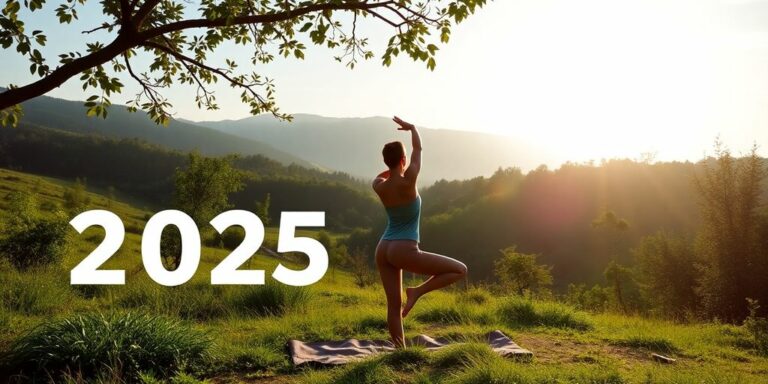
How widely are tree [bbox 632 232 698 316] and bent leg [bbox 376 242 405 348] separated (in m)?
44.6

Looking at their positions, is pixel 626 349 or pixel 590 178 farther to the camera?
pixel 590 178

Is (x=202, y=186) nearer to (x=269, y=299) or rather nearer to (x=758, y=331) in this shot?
(x=269, y=299)

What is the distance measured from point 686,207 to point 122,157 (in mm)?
166776

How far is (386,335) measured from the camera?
779 centimetres

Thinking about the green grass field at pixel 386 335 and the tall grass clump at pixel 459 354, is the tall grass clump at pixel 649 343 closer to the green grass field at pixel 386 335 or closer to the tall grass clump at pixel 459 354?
the green grass field at pixel 386 335

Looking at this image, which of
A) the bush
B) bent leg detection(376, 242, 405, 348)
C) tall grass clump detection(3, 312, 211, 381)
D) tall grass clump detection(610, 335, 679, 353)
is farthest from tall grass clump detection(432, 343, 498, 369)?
the bush

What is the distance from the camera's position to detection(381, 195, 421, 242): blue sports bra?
5.93 m

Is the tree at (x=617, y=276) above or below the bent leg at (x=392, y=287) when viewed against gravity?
below

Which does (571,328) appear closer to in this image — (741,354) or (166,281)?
(741,354)

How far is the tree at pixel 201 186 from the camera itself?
20.7 metres

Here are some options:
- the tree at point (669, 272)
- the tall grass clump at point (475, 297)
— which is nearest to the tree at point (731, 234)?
the tree at point (669, 272)

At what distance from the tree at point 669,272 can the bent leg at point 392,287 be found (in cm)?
4463

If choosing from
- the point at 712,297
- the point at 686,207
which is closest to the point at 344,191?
the point at 686,207

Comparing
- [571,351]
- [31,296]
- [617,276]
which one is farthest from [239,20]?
[617,276]
